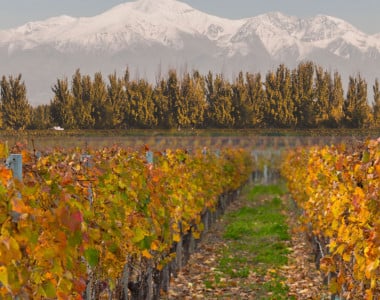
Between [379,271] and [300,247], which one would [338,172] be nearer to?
[379,271]

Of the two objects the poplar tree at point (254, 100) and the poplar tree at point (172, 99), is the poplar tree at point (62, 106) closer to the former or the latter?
the poplar tree at point (172, 99)

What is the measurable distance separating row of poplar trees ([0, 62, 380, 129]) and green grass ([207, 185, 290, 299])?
54.5 metres

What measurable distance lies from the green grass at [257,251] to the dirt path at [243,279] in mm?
18

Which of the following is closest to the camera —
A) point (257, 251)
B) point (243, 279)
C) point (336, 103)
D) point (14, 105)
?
point (243, 279)

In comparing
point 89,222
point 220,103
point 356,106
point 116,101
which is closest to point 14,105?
point 116,101

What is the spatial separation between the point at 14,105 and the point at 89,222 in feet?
227

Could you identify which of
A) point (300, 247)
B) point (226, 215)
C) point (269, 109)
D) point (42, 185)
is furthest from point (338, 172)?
point (269, 109)

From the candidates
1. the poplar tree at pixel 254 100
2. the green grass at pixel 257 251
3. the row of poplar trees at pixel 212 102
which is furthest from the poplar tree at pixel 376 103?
the green grass at pixel 257 251

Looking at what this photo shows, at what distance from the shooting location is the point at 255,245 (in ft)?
45.5

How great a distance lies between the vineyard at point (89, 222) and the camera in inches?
A: 116

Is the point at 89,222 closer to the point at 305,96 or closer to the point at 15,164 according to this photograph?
the point at 15,164

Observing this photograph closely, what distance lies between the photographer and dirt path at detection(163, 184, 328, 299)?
9.33 m

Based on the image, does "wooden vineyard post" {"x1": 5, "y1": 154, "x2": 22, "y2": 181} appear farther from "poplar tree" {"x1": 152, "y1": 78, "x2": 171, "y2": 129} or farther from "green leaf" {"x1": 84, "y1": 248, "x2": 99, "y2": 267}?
"poplar tree" {"x1": 152, "y1": 78, "x2": 171, "y2": 129}

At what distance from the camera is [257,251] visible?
13148 millimetres
